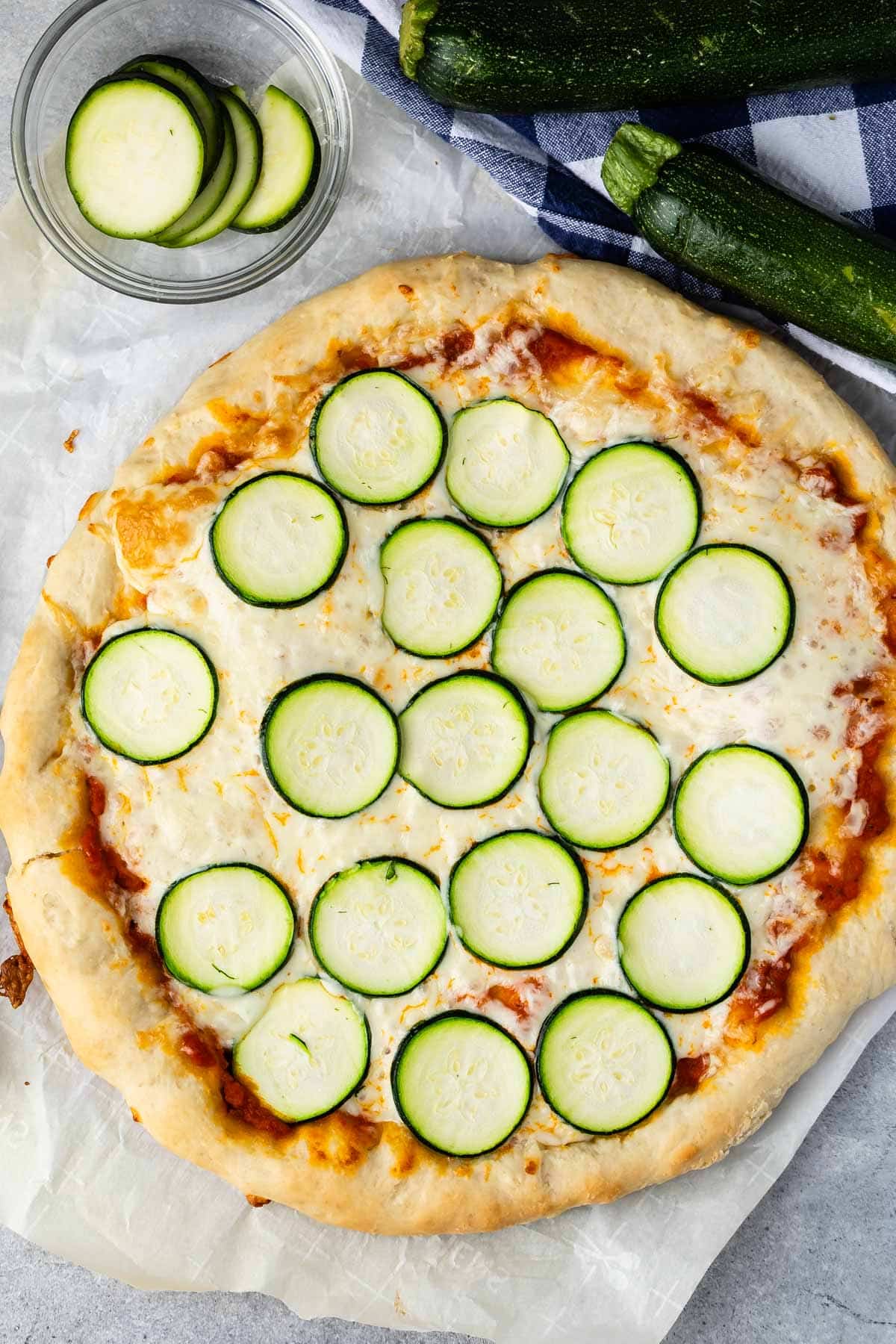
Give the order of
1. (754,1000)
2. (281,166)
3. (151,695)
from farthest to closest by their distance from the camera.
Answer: (281,166) → (754,1000) → (151,695)

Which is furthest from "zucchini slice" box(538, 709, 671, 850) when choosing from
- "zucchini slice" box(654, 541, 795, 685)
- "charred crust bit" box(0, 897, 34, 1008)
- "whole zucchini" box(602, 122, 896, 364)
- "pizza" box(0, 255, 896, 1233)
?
"charred crust bit" box(0, 897, 34, 1008)

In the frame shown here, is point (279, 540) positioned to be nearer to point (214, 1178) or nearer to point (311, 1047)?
point (311, 1047)

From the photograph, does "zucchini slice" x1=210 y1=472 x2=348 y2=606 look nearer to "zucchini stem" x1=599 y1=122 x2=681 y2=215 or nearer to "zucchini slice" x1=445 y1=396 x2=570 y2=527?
"zucchini slice" x1=445 y1=396 x2=570 y2=527

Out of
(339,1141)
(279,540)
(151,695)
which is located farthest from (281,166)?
(339,1141)

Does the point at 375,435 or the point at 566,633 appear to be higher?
the point at 375,435

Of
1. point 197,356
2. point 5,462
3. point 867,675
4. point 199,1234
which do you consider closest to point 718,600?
point 867,675

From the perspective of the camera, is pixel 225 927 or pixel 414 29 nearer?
pixel 414 29
